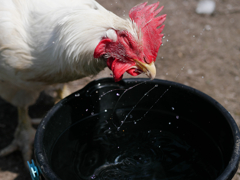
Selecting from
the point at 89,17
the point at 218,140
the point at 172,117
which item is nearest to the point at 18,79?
the point at 89,17

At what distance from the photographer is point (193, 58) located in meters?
3.46

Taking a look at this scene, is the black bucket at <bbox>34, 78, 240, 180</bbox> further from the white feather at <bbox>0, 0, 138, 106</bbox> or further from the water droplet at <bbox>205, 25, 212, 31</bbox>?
the water droplet at <bbox>205, 25, 212, 31</bbox>

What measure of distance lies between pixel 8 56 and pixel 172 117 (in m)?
1.23

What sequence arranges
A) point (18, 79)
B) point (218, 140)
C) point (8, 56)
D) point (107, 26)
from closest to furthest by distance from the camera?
point (107, 26), point (218, 140), point (8, 56), point (18, 79)


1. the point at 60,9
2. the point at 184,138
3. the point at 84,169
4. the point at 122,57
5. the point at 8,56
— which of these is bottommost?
the point at 84,169

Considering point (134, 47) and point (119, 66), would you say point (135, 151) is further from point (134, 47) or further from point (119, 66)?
point (134, 47)

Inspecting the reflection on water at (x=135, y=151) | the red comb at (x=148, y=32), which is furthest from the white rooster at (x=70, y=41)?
the reflection on water at (x=135, y=151)

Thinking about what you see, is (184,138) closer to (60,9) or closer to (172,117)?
(172,117)

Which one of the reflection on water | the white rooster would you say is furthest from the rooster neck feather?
the reflection on water

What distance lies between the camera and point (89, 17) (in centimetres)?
152

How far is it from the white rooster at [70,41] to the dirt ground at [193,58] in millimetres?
619

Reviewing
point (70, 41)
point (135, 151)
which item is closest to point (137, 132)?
point (135, 151)

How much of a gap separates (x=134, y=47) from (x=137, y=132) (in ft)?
2.48

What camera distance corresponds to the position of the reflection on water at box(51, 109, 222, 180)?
1.67 metres
